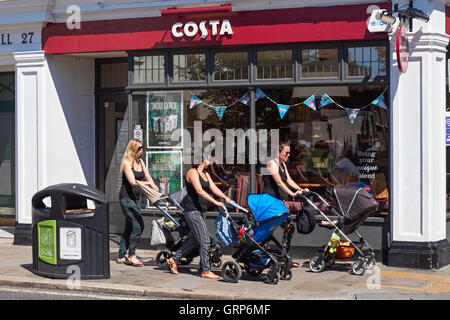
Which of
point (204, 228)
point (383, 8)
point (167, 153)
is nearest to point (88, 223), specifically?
point (204, 228)

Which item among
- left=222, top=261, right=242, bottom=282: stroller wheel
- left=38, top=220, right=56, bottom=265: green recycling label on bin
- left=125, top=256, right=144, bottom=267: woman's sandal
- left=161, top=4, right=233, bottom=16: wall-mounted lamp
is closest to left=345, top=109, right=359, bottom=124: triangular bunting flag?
left=161, top=4, right=233, bottom=16: wall-mounted lamp

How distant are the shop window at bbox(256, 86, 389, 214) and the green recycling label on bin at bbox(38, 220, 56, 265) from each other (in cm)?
397

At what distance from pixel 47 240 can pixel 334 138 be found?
5.07 metres

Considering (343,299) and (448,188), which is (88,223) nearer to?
(343,299)

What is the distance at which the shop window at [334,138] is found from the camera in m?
12.3

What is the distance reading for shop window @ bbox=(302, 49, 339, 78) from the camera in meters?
12.4

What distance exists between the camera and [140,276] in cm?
1104

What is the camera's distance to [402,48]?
11250 mm

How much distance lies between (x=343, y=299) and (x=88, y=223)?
3.71 meters

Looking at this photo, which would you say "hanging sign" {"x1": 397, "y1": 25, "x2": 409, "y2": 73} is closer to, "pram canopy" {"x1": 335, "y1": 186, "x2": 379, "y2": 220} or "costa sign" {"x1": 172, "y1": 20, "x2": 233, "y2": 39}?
"pram canopy" {"x1": 335, "y1": 186, "x2": 379, "y2": 220}

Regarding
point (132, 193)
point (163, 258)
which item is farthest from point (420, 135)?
point (132, 193)

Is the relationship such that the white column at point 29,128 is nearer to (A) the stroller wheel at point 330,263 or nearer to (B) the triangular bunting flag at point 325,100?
(B) the triangular bunting flag at point 325,100

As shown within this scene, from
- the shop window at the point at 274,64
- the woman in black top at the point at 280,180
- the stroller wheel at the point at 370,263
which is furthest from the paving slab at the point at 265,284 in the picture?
the shop window at the point at 274,64

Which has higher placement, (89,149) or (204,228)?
(89,149)
